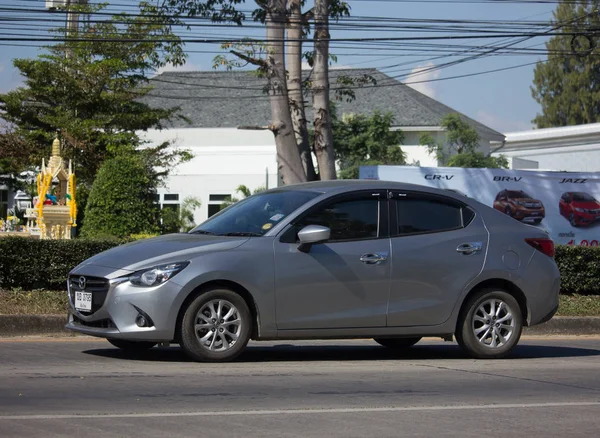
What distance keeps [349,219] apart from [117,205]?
45.1 ft

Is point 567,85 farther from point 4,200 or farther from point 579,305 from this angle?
point 579,305

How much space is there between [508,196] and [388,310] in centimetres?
1448

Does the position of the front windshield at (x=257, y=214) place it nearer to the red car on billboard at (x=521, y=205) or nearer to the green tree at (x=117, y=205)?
the green tree at (x=117, y=205)

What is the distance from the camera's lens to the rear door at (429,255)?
956 cm

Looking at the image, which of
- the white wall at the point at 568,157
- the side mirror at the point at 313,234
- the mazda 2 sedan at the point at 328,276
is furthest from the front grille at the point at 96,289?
the white wall at the point at 568,157

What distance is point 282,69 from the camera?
19094 millimetres

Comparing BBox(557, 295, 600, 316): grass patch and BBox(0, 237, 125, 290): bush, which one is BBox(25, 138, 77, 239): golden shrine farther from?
BBox(557, 295, 600, 316): grass patch

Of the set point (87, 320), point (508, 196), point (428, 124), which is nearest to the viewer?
point (87, 320)

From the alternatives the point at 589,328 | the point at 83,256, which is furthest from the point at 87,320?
the point at 589,328

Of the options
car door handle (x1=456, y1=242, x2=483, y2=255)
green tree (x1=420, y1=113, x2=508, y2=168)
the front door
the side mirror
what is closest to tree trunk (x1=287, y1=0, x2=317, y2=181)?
car door handle (x1=456, y1=242, x2=483, y2=255)

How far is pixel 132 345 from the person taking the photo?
9.68 meters

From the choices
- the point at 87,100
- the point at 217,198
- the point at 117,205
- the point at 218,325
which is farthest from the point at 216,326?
the point at 217,198

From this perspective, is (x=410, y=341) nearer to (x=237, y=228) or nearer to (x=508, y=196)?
(x=237, y=228)

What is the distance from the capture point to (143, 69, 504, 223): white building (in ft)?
158
